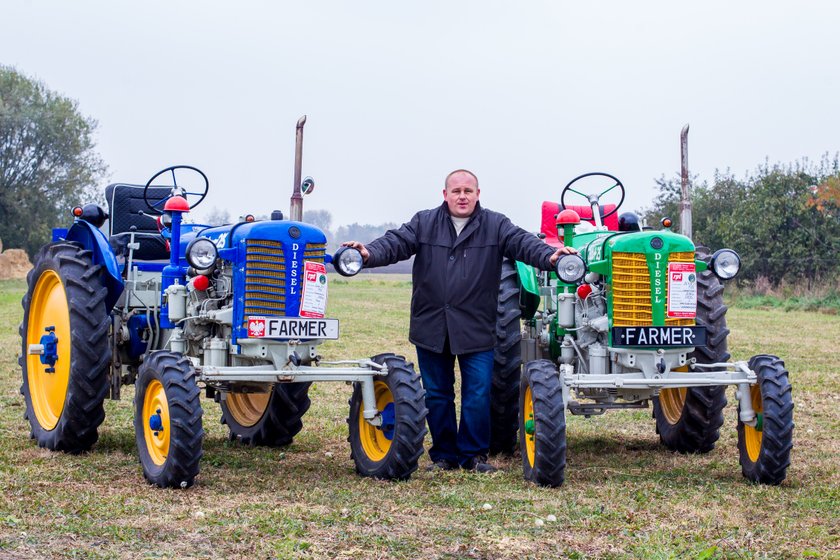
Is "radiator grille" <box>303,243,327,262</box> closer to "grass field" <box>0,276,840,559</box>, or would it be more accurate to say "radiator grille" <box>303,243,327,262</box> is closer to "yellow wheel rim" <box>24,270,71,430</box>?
"grass field" <box>0,276,840,559</box>

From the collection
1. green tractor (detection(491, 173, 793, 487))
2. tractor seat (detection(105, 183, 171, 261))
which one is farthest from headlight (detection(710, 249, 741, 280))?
tractor seat (detection(105, 183, 171, 261))

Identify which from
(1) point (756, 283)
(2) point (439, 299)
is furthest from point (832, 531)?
(1) point (756, 283)

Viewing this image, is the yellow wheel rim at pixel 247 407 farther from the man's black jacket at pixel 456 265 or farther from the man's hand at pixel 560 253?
the man's hand at pixel 560 253

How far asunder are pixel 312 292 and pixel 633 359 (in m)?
1.71

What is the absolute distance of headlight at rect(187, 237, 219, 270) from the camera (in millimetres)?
5398

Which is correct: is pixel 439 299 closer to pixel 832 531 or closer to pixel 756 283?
pixel 832 531

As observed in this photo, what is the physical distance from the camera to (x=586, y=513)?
4.64m

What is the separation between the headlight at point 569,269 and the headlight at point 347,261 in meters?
1.06

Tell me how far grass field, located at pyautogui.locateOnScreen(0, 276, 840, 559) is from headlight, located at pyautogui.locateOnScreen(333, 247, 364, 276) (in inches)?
42.4

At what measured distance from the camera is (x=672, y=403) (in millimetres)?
6926

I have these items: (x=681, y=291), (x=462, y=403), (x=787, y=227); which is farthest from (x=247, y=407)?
(x=787, y=227)

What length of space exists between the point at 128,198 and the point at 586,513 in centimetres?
418

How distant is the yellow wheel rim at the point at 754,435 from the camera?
5.54 m

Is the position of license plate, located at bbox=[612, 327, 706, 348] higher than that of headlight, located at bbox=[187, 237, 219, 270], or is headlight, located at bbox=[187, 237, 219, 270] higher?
headlight, located at bbox=[187, 237, 219, 270]
